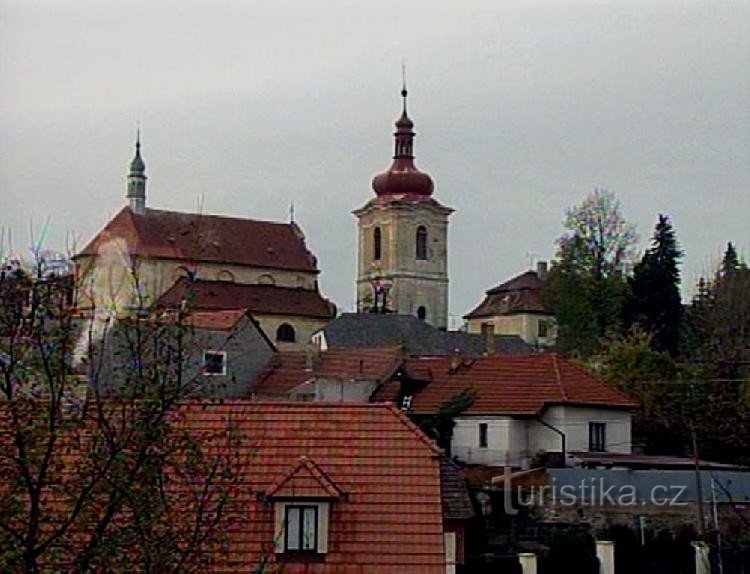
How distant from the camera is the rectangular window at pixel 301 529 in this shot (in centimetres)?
1881

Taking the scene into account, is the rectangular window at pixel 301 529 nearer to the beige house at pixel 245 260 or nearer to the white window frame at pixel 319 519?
the white window frame at pixel 319 519

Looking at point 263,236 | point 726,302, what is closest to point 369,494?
point 726,302

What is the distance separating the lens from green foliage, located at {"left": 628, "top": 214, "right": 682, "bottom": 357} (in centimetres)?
6412

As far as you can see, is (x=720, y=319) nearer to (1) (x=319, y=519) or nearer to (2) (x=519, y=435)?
(2) (x=519, y=435)

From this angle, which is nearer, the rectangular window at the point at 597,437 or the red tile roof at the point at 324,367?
the rectangular window at the point at 597,437

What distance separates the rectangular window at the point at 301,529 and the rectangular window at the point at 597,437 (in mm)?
25387

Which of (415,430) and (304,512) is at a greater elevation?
(415,430)

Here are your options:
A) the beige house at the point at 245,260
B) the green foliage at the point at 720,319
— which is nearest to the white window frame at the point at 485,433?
the green foliage at the point at 720,319

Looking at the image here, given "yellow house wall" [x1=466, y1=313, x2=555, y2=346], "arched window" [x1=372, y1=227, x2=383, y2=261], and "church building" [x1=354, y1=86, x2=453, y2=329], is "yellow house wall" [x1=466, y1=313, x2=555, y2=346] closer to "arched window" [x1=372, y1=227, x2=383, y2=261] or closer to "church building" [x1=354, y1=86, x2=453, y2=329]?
"church building" [x1=354, y1=86, x2=453, y2=329]

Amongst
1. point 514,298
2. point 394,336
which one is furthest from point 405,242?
point 394,336

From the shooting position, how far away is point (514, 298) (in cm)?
9638

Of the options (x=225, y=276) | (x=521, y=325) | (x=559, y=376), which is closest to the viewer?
(x=559, y=376)

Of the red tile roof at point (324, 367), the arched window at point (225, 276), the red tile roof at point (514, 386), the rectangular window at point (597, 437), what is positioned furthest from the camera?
the arched window at point (225, 276)

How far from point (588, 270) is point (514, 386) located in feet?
90.0
